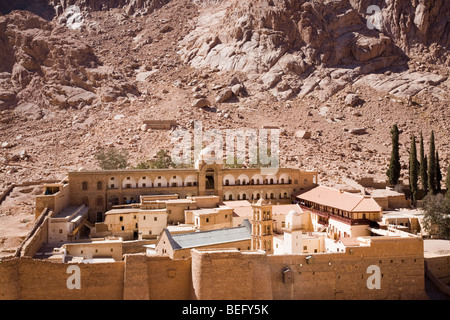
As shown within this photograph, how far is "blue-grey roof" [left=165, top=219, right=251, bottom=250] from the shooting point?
29.0 metres

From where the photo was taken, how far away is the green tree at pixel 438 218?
3641 cm

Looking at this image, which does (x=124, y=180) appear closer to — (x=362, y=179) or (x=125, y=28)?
(x=362, y=179)

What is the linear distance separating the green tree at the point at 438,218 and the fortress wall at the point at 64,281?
926 inches

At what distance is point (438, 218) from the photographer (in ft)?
120

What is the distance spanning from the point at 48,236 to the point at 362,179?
30.9 m

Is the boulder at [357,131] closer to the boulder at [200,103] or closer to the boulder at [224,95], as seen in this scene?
the boulder at [224,95]

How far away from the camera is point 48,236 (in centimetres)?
3331

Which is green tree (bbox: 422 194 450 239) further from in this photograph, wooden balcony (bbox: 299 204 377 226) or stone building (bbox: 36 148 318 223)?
stone building (bbox: 36 148 318 223)

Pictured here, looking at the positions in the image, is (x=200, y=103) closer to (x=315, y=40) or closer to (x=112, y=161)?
(x=112, y=161)

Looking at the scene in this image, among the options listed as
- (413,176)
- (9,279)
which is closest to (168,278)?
(9,279)

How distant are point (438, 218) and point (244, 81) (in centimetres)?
4969

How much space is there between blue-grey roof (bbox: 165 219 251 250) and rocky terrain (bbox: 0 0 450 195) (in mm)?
27169

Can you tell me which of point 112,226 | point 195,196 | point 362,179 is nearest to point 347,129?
point 362,179
